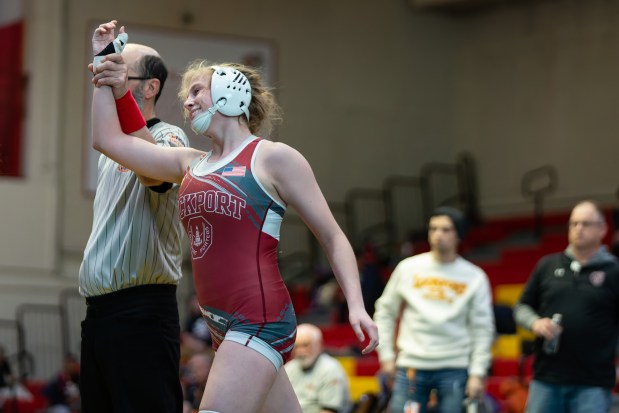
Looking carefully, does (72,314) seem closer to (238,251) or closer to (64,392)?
(64,392)

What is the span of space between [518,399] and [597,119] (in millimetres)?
9501

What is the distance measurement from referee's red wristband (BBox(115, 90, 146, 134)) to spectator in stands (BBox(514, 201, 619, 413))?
135 inches

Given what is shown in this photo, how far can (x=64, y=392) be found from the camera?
14555mm

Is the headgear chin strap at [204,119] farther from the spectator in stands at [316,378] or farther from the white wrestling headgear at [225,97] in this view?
the spectator in stands at [316,378]

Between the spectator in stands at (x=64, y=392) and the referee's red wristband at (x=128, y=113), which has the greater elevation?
the referee's red wristband at (x=128, y=113)

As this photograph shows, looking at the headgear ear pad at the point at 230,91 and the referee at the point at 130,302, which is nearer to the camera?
the headgear ear pad at the point at 230,91

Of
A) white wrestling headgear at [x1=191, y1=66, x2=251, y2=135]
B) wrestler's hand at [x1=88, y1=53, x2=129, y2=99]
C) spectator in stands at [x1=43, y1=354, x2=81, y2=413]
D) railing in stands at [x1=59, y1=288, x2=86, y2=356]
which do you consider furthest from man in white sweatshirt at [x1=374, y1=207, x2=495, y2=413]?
railing in stands at [x1=59, y1=288, x2=86, y2=356]

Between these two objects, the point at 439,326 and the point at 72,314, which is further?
the point at 72,314

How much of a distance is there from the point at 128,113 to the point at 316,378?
4.37 m

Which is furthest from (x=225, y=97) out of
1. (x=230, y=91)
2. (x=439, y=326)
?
(x=439, y=326)

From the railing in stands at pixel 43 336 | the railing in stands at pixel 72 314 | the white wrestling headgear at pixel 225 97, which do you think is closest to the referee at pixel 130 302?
the white wrestling headgear at pixel 225 97

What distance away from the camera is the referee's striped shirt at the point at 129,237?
503 cm

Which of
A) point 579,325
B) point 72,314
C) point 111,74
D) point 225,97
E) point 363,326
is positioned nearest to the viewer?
point 363,326

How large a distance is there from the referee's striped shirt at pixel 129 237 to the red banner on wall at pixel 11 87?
12.0m
